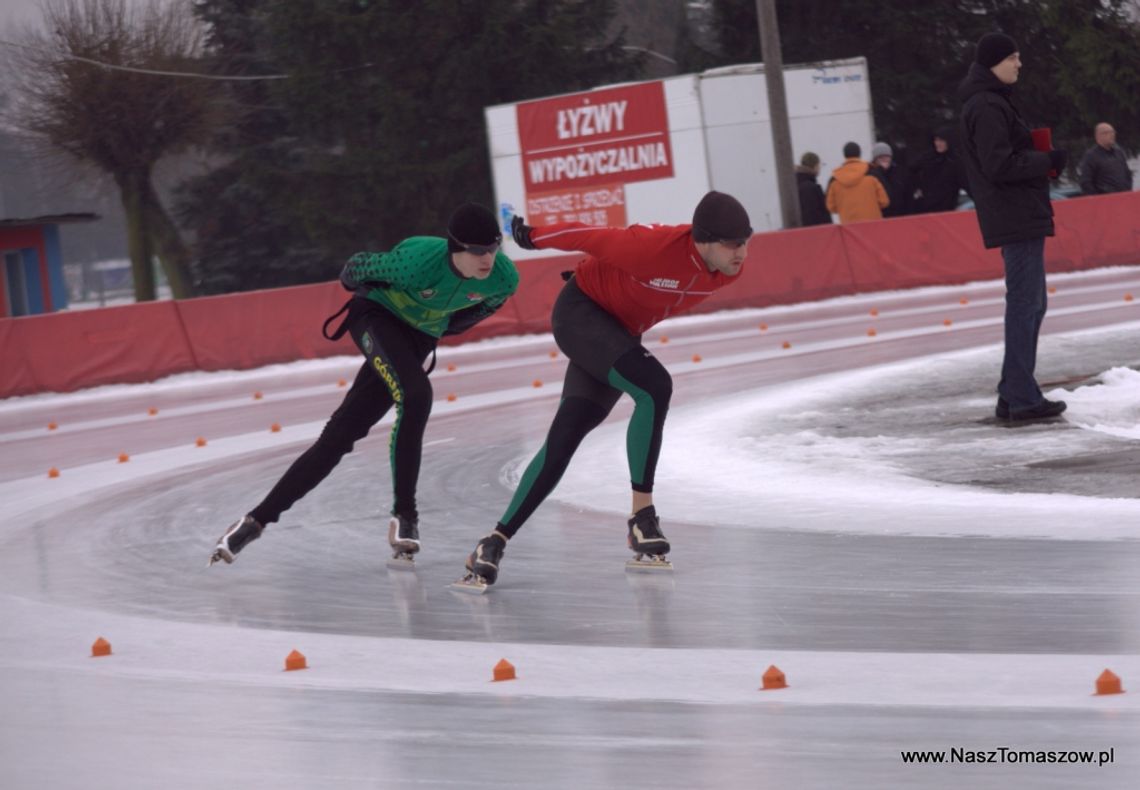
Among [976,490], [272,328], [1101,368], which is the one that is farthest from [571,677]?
[272,328]

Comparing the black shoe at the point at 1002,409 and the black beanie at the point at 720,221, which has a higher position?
the black beanie at the point at 720,221

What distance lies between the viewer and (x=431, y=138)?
41.3 meters

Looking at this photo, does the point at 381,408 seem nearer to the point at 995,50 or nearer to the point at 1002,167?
the point at 1002,167

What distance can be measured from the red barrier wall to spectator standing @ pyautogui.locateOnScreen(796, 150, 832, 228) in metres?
0.93

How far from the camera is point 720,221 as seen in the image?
20.6ft

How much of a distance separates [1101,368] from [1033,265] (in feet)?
9.44

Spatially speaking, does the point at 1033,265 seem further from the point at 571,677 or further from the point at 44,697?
the point at 44,697

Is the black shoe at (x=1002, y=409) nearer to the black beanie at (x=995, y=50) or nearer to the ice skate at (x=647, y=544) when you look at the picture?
the black beanie at (x=995, y=50)

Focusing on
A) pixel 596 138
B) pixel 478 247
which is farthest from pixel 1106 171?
pixel 478 247

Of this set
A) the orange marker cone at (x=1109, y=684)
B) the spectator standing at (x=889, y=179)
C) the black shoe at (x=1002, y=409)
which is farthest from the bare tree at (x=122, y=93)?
the orange marker cone at (x=1109, y=684)

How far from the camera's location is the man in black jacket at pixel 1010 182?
9227mm

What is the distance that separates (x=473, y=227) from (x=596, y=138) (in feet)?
70.6

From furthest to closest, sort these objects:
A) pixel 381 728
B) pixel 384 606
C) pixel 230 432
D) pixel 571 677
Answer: pixel 230 432 < pixel 384 606 < pixel 571 677 < pixel 381 728

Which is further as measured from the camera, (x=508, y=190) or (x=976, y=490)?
(x=508, y=190)
